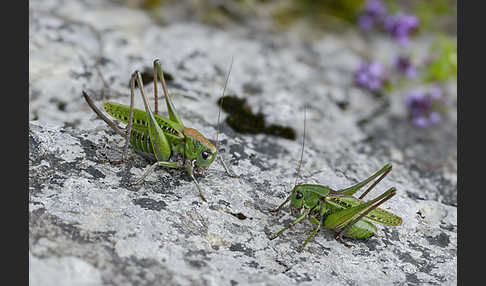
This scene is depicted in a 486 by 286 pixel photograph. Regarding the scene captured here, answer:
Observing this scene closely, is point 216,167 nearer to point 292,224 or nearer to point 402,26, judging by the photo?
point 292,224

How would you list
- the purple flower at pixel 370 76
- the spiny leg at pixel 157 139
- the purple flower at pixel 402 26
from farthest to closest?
the purple flower at pixel 402 26, the purple flower at pixel 370 76, the spiny leg at pixel 157 139

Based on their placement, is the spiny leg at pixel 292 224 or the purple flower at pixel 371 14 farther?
the purple flower at pixel 371 14

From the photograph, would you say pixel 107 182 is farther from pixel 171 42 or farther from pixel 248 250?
pixel 171 42

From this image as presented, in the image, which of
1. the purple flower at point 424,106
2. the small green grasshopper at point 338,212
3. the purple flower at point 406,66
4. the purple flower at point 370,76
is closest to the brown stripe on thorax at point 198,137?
the small green grasshopper at point 338,212

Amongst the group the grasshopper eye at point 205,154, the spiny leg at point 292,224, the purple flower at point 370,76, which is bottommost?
the spiny leg at point 292,224

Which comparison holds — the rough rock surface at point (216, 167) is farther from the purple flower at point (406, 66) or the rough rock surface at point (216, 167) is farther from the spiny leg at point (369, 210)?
the purple flower at point (406, 66)

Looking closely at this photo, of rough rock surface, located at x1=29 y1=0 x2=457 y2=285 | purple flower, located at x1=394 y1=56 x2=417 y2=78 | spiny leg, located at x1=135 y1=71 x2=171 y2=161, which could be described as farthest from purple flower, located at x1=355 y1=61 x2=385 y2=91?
spiny leg, located at x1=135 y1=71 x2=171 y2=161

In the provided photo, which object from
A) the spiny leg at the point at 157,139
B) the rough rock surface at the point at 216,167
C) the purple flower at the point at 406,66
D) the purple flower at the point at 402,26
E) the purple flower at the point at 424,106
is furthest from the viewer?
the purple flower at the point at 402,26

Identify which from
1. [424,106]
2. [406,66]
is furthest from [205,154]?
[406,66]

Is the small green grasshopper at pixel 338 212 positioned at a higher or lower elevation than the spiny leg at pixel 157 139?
lower
